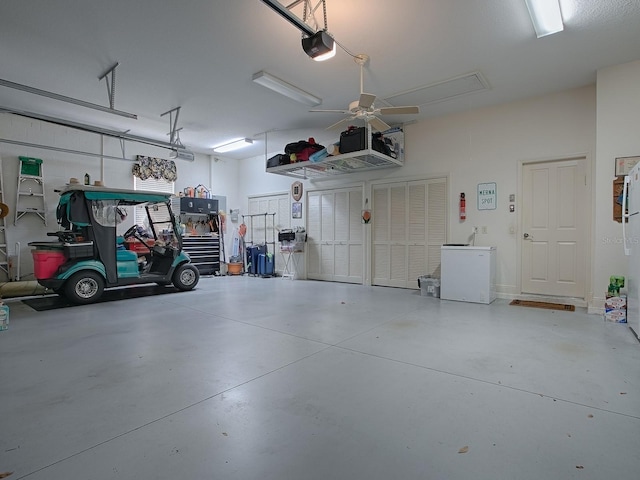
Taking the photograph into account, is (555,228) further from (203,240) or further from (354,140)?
(203,240)

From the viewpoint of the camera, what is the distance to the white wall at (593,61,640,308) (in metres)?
4.26

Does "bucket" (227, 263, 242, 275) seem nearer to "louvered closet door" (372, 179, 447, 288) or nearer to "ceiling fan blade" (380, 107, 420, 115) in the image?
"louvered closet door" (372, 179, 447, 288)

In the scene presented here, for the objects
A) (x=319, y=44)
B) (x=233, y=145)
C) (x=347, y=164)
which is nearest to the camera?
(x=319, y=44)

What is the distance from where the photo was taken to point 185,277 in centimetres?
657

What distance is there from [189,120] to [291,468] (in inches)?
261

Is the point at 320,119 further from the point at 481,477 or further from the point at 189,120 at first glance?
the point at 481,477

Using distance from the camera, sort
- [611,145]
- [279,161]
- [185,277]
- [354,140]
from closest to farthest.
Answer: [611,145] → [354,140] → [185,277] → [279,161]

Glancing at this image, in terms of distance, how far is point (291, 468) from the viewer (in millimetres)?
1529

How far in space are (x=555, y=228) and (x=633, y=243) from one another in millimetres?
1827

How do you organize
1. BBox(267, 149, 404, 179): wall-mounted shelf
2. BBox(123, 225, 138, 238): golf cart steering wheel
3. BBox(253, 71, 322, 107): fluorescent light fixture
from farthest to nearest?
BBox(123, 225, 138, 238): golf cart steering wheel
BBox(267, 149, 404, 179): wall-mounted shelf
BBox(253, 71, 322, 107): fluorescent light fixture

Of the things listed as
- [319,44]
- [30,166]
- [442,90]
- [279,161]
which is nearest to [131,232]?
[30,166]

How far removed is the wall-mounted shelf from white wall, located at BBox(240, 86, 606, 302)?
0.54 metres

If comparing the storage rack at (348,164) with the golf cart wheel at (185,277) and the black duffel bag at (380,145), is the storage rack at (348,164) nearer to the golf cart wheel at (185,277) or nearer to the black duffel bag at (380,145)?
the black duffel bag at (380,145)

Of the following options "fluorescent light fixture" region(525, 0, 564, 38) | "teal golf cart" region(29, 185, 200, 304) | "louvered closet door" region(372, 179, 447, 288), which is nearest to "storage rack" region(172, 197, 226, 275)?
"teal golf cart" region(29, 185, 200, 304)
